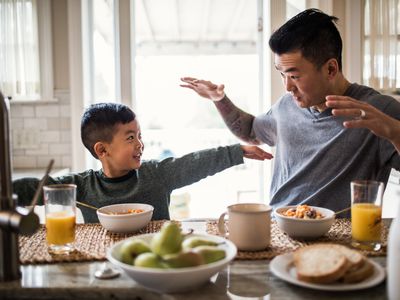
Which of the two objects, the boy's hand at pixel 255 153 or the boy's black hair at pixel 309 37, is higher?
A: the boy's black hair at pixel 309 37

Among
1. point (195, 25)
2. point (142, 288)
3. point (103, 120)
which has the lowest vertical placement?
point (142, 288)

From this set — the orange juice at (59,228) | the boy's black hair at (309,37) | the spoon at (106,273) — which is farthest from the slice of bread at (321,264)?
the boy's black hair at (309,37)

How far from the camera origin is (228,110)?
2076mm

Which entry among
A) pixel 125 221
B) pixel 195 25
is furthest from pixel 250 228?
pixel 195 25

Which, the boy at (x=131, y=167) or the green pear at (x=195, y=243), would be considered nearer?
the green pear at (x=195, y=243)

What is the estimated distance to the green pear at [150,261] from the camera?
839 mm

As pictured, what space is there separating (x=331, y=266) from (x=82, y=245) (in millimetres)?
641

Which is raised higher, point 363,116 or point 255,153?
point 363,116

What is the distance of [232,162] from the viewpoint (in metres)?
1.60

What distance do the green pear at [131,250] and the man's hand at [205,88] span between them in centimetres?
110

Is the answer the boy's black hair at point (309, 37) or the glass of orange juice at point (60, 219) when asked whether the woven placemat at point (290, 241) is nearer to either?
the glass of orange juice at point (60, 219)

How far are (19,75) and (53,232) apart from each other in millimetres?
2138

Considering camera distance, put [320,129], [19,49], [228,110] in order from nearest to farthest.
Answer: [320,129]
[228,110]
[19,49]

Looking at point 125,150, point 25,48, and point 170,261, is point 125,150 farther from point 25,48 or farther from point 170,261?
Result: point 25,48
